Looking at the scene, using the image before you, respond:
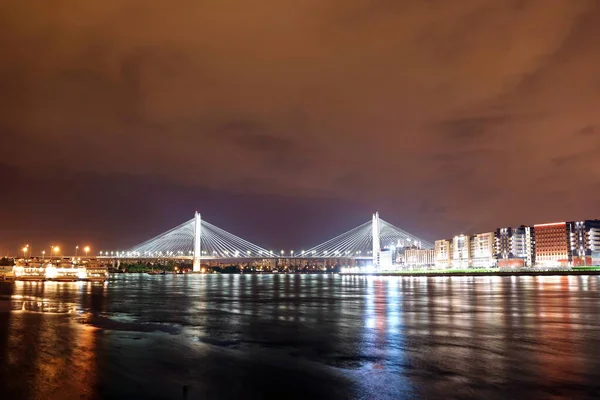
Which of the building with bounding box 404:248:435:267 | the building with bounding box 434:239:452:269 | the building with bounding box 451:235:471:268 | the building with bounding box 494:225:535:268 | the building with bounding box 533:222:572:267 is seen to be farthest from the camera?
the building with bounding box 404:248:435:267

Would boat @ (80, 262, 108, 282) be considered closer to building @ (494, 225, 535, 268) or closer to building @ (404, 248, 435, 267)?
building @ (494, 225, 535, 268)

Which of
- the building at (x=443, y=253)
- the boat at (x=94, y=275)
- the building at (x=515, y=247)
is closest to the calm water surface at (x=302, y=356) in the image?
the boat at (x=94, y=275)

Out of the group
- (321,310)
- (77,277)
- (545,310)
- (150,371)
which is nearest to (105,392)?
(150,371)

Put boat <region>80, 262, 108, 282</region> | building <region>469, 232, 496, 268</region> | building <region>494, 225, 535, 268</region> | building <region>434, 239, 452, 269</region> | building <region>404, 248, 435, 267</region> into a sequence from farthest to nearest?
building <region>404, 248, 435, 267</region>
building <region>434, 239, 452, 269</region>
building <region>469, 232, 496, 268</region>
building <region>494, 225, 535, 268</region>
boat <region>80, 262, 108, 282</region>

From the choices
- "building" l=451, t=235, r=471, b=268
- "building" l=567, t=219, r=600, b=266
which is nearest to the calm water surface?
"building" l=567, t=219, r=600, b=266

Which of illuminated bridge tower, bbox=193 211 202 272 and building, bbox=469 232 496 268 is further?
building, bbox=469 232 496 268

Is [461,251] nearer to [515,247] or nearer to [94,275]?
[515,247]

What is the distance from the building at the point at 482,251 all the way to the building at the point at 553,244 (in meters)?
13.0

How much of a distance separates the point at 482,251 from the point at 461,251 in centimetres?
996

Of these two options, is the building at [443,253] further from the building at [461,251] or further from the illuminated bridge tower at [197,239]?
the illuminated bridge tower at [197,239]

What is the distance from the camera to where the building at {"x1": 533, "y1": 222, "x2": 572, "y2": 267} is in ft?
436

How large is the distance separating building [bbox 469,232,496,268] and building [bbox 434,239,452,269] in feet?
36.1

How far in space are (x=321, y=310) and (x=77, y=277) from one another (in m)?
57.6

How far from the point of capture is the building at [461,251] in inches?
6330
